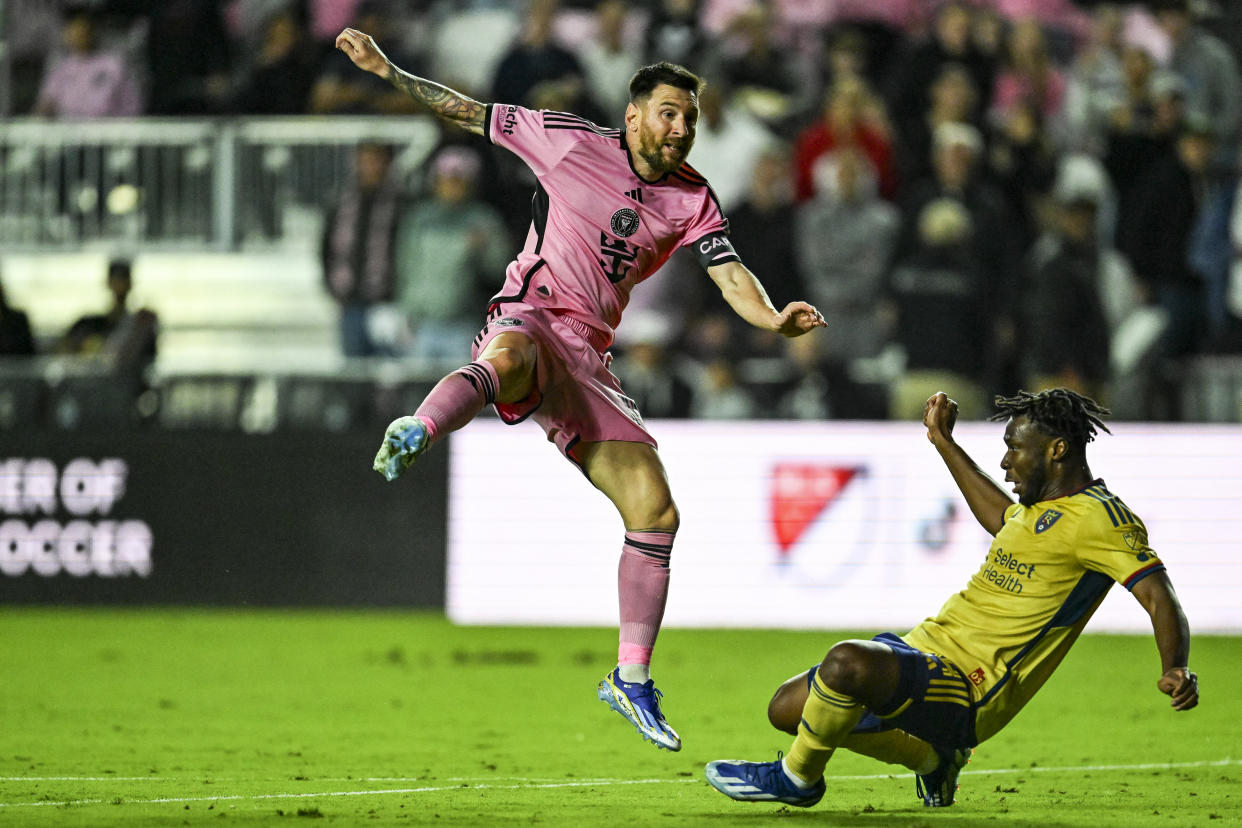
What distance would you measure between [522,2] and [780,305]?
14.8ft

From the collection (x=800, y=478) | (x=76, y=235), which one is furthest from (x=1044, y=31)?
(x=76, y=235)

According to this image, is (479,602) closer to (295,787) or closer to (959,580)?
(959,580)

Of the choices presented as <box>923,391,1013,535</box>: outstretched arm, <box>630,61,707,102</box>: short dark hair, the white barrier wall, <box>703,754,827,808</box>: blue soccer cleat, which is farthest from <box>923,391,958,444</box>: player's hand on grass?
the white barrier wall

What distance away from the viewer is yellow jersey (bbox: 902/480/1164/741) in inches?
245

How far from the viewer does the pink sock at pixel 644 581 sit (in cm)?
725

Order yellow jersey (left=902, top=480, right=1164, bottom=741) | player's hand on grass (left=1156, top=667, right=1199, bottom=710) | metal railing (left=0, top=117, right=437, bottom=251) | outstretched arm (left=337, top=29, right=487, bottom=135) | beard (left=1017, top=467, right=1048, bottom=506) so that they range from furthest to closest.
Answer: metal railing (left=0, top=117, right=437, bottom=251) → outstretched arm (left=337, top=29, right=487, bottom=135) → beard (left=1017, top=467, right=1048, bottom=506) → yellow jersey (left=902, top=480, right=1164, bottom=741) → player's hand on grass (left=1156, top=667, right=1199, bottom=710)

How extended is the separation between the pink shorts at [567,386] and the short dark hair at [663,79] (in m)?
0.98

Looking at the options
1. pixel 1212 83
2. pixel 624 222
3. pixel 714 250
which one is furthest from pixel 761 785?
pixel 1212 83

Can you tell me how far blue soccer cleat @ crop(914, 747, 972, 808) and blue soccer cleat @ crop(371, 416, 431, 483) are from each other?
89.3 inches

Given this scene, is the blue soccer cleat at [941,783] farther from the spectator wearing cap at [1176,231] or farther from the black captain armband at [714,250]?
the spectator wearing cap at [1176,231]

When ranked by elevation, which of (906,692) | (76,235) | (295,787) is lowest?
(295,787)

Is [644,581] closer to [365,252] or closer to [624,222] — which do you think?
[624,222]

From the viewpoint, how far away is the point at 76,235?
16.8m

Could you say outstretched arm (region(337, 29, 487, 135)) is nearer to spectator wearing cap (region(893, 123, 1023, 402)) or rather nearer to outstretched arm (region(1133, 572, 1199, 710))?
outstretched arm (region(1133, 572, 1199, 710))
